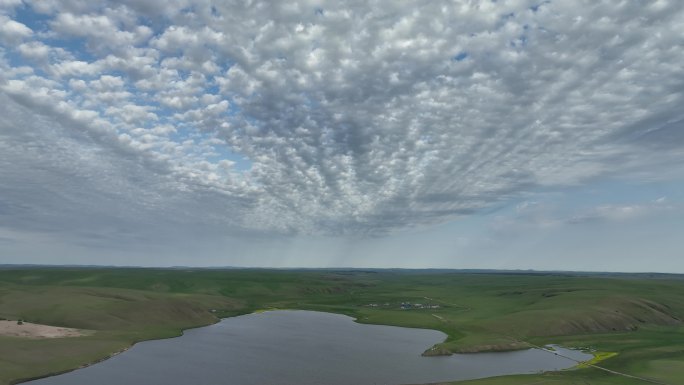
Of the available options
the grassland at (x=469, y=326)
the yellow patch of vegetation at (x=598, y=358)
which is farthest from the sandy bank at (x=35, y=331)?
the yellow patch of vegetation at (x=598, y=358)

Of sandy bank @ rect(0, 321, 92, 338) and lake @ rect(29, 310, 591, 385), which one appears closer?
lake @ rect(29, 310, 591, 385)

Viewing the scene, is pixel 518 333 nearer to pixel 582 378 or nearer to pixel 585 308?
pixel 585 308

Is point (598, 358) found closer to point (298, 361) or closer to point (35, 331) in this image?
point (298, 361)

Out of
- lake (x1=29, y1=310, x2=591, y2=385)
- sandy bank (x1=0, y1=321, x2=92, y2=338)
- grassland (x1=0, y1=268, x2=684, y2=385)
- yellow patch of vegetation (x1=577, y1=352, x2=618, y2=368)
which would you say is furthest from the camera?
sandy bank (x1=0, y1=321, x2=92, y2=338)

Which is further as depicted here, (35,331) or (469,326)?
(469,326)

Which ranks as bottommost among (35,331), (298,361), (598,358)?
(298,361)

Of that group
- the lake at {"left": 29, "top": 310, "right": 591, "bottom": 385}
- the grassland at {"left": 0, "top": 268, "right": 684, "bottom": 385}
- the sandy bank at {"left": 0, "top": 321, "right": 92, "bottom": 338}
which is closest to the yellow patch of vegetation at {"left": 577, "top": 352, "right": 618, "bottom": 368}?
the grassland at {"left": 0, "top": 268, "right": 684, "bottom": 385}

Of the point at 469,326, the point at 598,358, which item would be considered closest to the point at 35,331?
the point at 469,326

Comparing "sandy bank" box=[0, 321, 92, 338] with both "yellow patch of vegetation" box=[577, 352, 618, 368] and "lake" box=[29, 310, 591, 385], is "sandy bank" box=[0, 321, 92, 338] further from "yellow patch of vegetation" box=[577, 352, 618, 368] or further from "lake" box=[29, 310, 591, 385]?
"yellow patch of vegetation" box=[577, 352, 618, 368]
